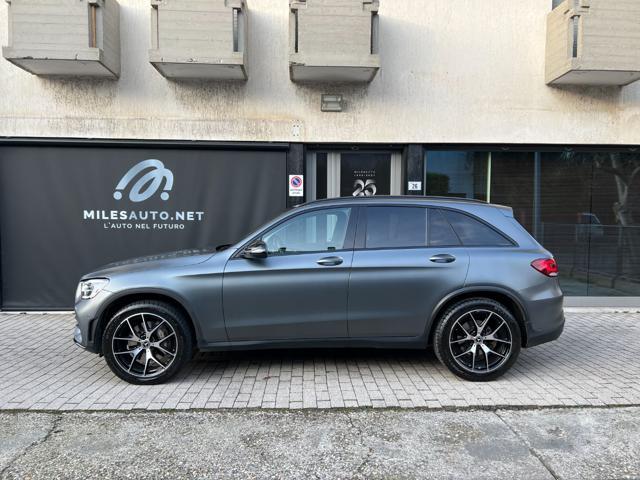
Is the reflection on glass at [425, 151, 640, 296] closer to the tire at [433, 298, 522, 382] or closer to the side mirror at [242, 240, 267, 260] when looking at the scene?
the tire at [433, 298, 522, 382]

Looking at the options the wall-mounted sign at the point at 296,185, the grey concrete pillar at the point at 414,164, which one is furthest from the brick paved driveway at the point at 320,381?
the grey concrete pillar at the point at 414,164

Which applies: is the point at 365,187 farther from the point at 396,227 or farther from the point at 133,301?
the point at 133,301

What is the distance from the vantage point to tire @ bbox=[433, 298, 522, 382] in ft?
14.5

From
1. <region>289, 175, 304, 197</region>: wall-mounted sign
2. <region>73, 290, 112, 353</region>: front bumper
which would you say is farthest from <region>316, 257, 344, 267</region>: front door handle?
<region>289, 175, 304, 197</region>: wall-mounted sign

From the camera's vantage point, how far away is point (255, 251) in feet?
14.2

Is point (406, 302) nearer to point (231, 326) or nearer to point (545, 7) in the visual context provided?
point (231, 326)

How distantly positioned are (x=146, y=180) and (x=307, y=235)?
13.5 feet

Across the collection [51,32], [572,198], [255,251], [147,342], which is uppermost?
[51,32]

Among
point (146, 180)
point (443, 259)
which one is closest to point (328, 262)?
point (443, 259)

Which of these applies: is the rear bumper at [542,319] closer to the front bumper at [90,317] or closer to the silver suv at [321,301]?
the silver suv at [321,301]

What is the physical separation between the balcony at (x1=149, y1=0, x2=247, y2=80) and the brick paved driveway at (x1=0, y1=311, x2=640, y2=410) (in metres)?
4.10

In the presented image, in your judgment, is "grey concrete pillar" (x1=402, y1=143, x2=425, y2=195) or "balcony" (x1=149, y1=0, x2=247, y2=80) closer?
"balcony" (x1=149, y1=0, x2=247, y2=80)

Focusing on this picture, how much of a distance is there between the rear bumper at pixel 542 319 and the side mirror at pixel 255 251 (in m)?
2.60

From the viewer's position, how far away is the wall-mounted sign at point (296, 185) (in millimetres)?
7551
